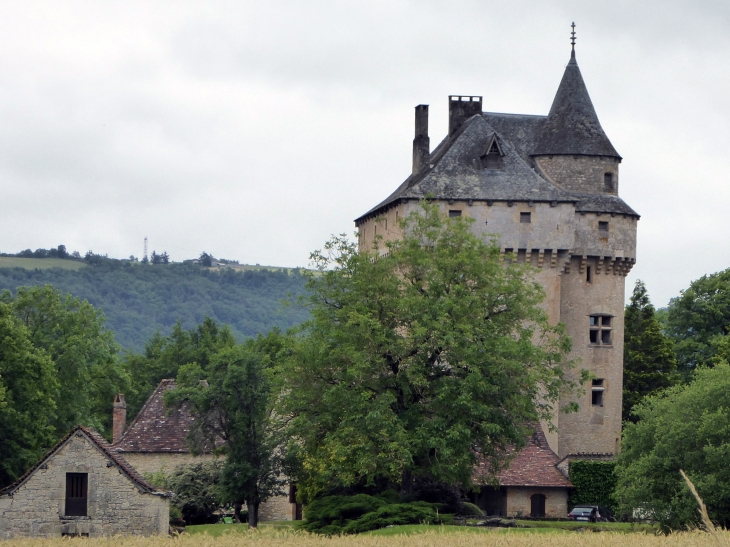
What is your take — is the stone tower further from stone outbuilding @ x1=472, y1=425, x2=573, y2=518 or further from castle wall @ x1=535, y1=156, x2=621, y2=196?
stone outbuilding @ x1=472, y1=425, x2=573, y2=518

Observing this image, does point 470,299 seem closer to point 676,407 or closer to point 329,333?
point 329,333

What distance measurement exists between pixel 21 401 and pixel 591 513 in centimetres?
2314

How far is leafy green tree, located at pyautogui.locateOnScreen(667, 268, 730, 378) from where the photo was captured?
2869 inches

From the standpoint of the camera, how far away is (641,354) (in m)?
69.2

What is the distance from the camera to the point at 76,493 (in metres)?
41.0

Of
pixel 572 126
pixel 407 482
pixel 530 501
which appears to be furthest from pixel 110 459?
pixel 572 126

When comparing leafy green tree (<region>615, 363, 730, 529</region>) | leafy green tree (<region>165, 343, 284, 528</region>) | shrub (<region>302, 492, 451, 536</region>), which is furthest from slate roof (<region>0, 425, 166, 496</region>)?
leafy green tree (<region>615, 363, 730, 529</region>)

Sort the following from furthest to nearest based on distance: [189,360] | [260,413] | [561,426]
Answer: [189,360] → [561,426] → [260,413]

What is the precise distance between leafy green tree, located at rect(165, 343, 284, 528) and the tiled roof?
698cm

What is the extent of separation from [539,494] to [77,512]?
19.7 meters

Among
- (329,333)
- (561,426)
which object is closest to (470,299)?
(329,333)

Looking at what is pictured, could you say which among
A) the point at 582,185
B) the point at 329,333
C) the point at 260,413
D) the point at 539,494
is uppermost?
the point at 582,185

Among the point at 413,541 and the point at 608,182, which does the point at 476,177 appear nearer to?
the point at 608,182

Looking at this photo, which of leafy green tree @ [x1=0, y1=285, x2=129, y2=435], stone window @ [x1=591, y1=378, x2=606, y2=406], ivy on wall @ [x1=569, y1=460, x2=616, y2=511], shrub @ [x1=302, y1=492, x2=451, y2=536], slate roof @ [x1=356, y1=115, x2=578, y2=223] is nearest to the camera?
shrub @ [x1=302, y1=492, x2=451, y2=536]
